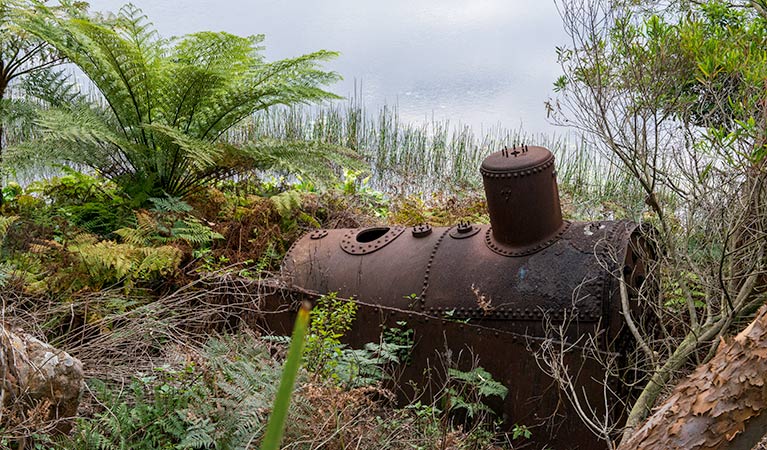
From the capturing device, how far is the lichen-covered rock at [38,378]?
8.45ft

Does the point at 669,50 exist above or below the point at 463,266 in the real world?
above

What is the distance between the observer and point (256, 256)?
5520mm

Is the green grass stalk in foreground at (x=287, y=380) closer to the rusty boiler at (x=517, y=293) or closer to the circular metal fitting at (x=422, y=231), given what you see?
the rusty boiler at (x=517, y=293)

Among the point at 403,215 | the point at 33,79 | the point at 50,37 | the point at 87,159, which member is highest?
the point at 50,37

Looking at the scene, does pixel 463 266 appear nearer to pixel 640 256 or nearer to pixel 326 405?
pixel 640 256

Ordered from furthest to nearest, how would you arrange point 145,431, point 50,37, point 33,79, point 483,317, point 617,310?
point 33,79, point 50,37, point 483,317, point 617,310, point 145,431

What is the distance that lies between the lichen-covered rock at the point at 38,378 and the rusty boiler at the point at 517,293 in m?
1.81

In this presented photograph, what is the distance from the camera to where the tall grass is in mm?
9695

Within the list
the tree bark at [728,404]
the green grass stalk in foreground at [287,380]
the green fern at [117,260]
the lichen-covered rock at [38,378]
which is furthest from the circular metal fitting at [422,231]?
the green grass stalk in foreground at [287,380]

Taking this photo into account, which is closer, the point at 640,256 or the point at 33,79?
the point at 640,256

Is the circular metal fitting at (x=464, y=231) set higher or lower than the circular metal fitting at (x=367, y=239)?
Answer: higher

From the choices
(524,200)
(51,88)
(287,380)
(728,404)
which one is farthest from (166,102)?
(287,380)

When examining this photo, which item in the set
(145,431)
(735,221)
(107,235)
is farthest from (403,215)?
(145,431)

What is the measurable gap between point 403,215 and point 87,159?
2704 mm
